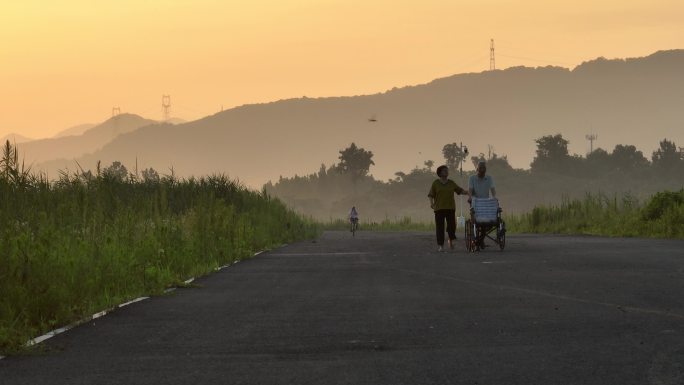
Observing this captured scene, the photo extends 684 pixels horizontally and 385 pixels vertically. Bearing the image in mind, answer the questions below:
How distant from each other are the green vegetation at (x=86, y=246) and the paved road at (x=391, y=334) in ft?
1.89

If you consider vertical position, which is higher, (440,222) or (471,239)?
(440,222)

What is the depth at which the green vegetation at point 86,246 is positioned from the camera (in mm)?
10836

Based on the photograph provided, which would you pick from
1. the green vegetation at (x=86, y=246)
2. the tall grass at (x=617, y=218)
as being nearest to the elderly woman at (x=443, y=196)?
the green vegetation at (x=86, y=246)

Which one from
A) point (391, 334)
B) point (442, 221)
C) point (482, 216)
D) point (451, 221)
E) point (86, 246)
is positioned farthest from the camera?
point (451, 221)

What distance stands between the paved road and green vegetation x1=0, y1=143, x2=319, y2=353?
22.6 inches

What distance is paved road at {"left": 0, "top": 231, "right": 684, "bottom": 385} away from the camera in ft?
24.8

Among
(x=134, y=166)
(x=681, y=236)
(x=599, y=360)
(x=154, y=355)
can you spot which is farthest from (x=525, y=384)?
(x=681, y=236)

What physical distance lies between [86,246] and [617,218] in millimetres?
28738

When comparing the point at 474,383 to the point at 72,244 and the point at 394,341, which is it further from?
the point at 72,244

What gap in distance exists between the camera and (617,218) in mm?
39469

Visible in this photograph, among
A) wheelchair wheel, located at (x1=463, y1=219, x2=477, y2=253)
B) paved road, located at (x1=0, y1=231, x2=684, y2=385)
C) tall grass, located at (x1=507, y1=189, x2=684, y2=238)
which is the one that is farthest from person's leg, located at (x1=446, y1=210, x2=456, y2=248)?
tall grass, located at (x1=507, y1=189, x2=684, y2=238)

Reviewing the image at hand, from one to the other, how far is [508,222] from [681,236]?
24.6m

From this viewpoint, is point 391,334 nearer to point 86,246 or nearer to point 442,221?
point 86,246

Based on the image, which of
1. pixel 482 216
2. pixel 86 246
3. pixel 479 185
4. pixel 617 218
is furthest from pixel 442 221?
pixel 617 218
